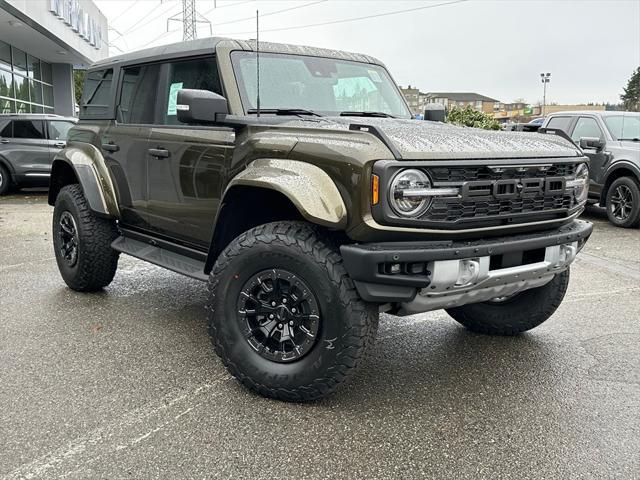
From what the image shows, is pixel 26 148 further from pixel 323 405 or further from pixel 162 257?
pixel 323 405

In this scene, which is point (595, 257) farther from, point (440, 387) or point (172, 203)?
point (172, 203)

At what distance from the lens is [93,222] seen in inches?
198

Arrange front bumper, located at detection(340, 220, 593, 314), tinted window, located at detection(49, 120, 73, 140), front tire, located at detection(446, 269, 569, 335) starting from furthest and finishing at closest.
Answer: tinted window, located at detection(49, 120, 73, 140)
front tire, located at detection(446, 269, 569, 335)
front bumper, located at detection(340, 220, 593, 314)

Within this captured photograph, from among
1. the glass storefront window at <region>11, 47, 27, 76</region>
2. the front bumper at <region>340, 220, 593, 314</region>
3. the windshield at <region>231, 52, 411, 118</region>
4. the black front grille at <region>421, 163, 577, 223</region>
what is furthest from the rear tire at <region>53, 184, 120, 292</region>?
the glass storefront window at <region>11, 47, 27, 76</region>

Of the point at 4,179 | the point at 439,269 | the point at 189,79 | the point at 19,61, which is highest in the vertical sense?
the point at 19,61

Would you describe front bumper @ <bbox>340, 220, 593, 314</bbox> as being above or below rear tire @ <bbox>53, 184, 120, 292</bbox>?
above

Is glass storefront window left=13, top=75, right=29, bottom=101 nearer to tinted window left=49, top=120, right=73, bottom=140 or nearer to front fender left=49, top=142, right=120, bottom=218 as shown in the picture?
tinted window left=49, top=120, right=73, bottom=140

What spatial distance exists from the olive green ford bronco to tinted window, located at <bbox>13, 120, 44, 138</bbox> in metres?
9.74

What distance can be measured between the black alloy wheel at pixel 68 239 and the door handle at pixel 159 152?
48.7 inches

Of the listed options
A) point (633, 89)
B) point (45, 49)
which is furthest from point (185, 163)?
point (633, 89)

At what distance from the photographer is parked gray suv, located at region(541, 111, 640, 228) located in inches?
369

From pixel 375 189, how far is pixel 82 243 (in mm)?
3039

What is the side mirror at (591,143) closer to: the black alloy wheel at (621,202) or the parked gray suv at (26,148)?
the black alloy wheel at (621,202)

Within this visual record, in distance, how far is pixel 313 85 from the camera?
4105 mm
